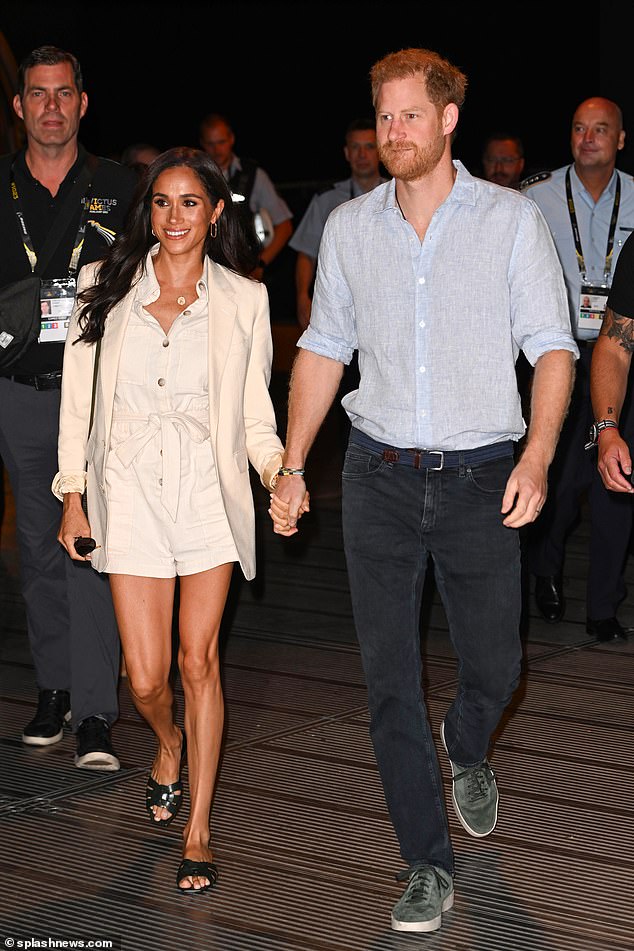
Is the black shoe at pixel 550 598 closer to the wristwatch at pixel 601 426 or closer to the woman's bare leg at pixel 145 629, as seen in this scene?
the wristwatch at pixel 601 426

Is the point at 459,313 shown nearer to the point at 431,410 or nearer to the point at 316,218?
the point at 431,410

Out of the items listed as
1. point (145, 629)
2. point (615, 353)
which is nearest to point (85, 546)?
point (145, 629)

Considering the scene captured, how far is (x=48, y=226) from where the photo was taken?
424 centimetres

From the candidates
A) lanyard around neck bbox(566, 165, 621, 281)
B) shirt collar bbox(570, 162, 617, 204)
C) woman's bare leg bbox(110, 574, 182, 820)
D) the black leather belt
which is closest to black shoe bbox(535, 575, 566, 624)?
lanyard around neck bbox(566, 165, 621, 281)

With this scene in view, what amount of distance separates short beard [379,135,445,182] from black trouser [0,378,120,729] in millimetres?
1587

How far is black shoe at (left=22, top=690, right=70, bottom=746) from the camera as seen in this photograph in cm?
436

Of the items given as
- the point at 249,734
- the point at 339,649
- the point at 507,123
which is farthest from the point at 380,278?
the point at 507,123

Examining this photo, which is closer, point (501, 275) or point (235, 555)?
point (501, 275)

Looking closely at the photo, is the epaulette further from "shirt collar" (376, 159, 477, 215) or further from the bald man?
"shirt collar" (376, 159, 477, 215)

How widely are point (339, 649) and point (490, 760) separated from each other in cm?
Answer: 129

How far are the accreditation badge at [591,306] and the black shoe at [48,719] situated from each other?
2.43 metres

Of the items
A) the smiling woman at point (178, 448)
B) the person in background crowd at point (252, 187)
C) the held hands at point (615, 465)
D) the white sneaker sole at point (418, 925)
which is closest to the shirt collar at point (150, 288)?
the smiling woman at point (178, 448)

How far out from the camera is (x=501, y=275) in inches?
120

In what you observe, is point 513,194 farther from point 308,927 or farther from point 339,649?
point 339,649
